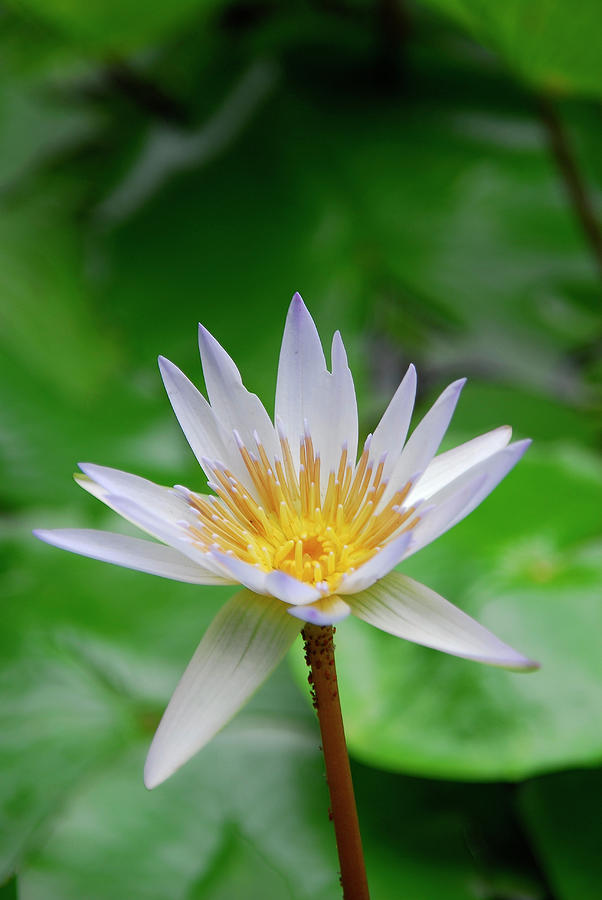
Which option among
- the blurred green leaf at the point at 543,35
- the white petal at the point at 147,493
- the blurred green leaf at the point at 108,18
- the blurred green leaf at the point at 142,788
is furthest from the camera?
the blurred green leaf at the point at 108,18

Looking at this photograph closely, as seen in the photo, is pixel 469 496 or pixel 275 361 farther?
pixel 275 361

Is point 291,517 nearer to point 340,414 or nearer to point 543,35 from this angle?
point 340,414

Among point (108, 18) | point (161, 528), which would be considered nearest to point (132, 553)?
point (161, 528)

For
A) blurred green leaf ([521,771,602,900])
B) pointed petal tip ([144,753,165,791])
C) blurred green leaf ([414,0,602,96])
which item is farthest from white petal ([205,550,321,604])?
blurred green leaf ([414,0,602,96])

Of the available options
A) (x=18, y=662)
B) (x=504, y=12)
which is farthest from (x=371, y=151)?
(x=18, y=662)

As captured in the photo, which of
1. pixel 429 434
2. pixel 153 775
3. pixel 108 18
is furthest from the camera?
pixel 108 18

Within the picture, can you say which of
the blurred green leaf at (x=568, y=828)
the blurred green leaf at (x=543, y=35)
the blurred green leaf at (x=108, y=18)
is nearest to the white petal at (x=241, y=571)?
the blurred green leaf at (x=568, y=828)

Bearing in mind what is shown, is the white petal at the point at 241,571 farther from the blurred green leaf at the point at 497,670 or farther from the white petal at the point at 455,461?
the blurred green leaf at the point at 497,670
